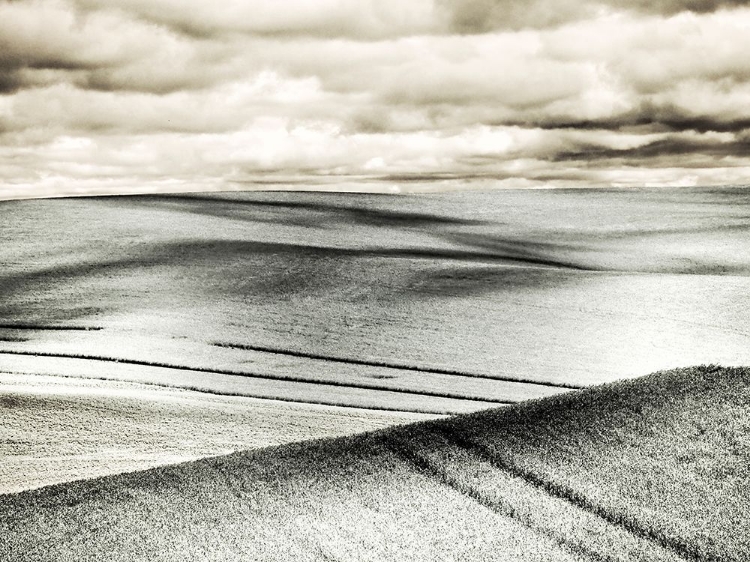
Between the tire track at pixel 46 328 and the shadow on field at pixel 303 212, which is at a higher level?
the shadow on field at pixel 303 212

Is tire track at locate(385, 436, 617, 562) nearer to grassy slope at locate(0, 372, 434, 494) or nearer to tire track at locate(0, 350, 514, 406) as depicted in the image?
grassy slope at locate(0, 372, 434, 494)

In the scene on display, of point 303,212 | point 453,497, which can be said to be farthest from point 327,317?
point 303,212

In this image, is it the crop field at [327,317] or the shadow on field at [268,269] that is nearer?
the crop field at [327,317]

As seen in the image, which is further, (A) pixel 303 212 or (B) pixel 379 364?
(A) pixel 303 212

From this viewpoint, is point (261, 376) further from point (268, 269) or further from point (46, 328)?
point (268, 269)

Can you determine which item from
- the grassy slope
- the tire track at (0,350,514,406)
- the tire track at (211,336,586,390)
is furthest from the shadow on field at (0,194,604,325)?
the grassy slope

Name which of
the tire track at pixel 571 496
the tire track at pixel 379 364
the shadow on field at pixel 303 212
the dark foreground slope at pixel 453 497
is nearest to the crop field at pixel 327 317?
the tire track at pixel 379 364

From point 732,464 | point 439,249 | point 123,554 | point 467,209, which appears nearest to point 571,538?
point 732,464

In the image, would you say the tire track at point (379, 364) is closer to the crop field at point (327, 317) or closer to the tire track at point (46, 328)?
the crop field at point (327, 317)
